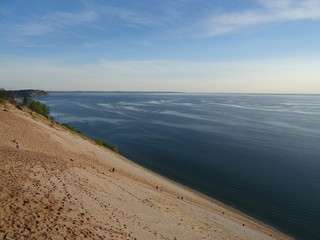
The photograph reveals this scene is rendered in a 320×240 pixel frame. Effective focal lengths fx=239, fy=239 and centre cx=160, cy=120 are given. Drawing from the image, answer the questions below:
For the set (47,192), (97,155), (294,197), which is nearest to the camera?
(47,192)

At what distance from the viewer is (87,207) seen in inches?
517

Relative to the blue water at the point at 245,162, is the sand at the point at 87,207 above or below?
above

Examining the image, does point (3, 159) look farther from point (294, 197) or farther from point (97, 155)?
point (294, 197)

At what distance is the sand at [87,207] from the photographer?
10.4 metres

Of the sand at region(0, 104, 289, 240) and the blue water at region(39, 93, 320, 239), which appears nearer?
the sand at region(0, 104, 289, 240)

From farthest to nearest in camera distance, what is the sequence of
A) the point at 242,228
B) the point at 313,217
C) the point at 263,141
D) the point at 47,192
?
the point at 263,141, the point at 313,217, the point at 242,228, the point at 47,192

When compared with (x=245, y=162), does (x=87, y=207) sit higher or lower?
higher

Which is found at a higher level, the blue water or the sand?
the sand

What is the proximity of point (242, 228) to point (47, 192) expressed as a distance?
14462 mm

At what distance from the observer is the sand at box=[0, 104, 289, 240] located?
10.4 meters

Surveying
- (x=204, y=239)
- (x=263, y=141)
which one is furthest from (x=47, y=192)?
(x=263, y=141)

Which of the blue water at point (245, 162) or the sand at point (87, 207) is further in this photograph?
the blue water at point (245, 162)

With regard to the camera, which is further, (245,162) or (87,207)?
(245,162)

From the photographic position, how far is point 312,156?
4053 cm
